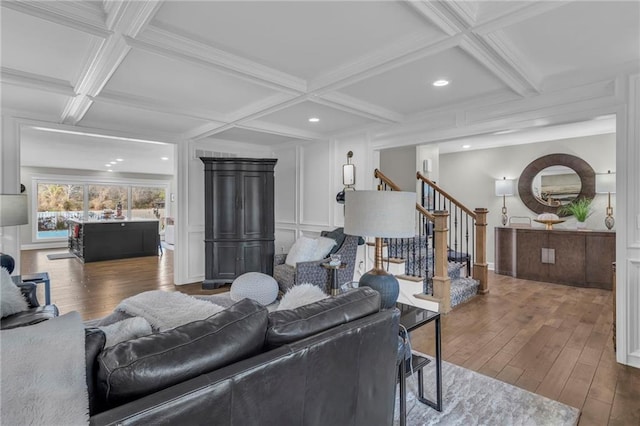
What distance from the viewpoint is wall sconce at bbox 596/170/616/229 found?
490 cm

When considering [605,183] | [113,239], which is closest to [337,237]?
[605,183]

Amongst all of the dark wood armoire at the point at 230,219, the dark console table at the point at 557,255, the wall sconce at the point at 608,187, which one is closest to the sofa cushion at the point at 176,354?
the dark wood armoire at the point at 230,219

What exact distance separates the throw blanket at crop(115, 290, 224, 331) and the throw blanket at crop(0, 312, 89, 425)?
516 mm

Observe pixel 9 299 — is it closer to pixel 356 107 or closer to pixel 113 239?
pixel 356 107

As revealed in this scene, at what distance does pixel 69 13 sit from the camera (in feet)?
5.95

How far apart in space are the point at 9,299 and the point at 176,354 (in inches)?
75.3

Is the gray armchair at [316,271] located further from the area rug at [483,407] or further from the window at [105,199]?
the window at [105,199]

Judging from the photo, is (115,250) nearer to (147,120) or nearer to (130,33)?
(147,120)

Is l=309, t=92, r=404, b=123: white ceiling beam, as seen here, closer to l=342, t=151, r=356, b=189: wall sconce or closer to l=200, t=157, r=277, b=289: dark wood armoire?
l=342, t=151, r=356, b=189: wall sconce

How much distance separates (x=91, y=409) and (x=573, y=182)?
6.74 m

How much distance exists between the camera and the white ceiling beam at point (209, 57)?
2089mm

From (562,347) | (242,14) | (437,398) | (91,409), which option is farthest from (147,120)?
(562,347)

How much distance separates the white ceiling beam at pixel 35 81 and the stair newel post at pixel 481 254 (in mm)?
4937

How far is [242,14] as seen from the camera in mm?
1905
